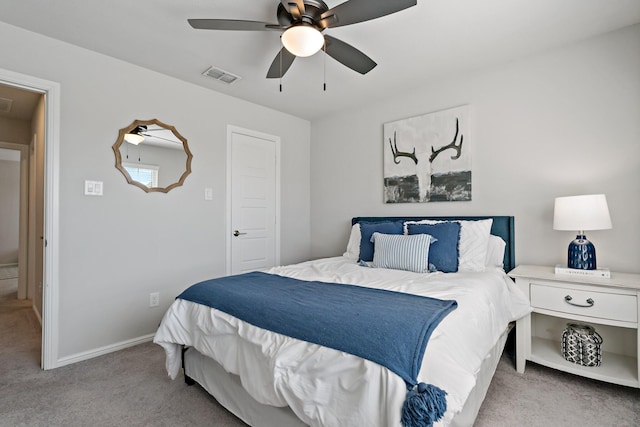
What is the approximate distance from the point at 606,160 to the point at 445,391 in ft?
7.87

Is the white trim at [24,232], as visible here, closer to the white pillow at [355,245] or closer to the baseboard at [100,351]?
the baseboard at [100,351]

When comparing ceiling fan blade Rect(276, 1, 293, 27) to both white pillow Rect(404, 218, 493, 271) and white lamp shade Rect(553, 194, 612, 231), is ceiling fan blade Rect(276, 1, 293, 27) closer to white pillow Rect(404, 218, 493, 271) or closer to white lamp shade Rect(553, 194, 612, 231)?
white pillow Rect(404, 218, 493, 271)

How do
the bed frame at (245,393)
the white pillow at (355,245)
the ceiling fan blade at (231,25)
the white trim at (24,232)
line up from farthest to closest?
the white trim at (24,232)
the white pillow at (355,245)
the ceiling fan blade at (231,25)
the bed frame at (245,393)

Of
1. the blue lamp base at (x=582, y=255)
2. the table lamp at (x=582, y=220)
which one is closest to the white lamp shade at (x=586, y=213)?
the table lamp at (x=582, y=220)

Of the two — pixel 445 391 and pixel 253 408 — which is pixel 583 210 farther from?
pixel 253 408

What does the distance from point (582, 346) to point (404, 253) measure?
4.28 ft

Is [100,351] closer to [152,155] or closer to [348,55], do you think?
[152,155]

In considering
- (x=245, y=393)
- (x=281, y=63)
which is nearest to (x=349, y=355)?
(x=245, y=393)

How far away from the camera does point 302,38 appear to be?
1.84 metres

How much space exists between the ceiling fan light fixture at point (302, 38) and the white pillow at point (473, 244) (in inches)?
72.1

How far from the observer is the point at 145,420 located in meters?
1.76

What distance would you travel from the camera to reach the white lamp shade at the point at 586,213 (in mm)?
2111

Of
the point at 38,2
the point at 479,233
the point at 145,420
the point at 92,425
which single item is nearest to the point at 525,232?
the point at 479,233

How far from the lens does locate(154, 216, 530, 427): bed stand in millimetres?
1108
